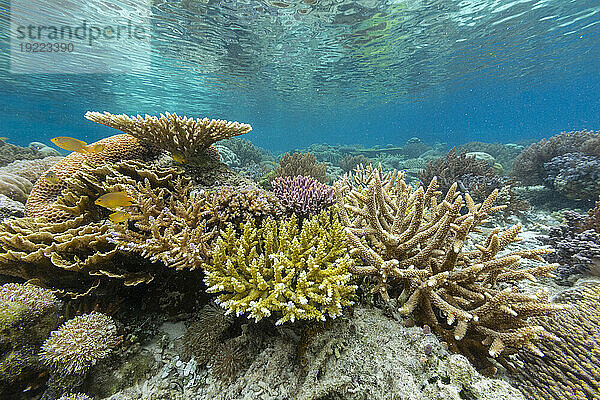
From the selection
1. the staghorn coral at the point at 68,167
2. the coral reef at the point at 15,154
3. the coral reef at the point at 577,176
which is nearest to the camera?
the staghorn coral at the point at 68,167

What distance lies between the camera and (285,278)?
6.75 feet

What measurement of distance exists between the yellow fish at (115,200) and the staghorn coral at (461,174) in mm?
7770

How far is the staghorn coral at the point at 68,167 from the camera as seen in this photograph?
330 centimetres

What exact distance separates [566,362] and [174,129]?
15.9 ft

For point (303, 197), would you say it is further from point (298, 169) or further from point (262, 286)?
point (298, 169)

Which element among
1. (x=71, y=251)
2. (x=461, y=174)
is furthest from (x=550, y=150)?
(x=71, y=251)

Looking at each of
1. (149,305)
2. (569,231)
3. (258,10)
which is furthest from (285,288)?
(258,10)

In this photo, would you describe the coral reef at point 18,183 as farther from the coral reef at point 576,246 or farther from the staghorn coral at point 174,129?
the coral reef at point 576,246

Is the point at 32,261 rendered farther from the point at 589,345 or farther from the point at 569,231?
the point at 569,231

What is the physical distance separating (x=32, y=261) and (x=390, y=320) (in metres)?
3.70

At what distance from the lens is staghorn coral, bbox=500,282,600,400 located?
179 centimetres

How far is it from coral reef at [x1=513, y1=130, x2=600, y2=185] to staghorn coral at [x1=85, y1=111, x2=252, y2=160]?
10.8m

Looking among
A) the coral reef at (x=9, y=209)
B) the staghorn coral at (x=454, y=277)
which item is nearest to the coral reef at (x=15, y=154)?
the coral reef at (x=9, y=209)

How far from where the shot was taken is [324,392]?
1773 millimetres
